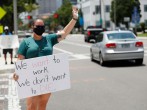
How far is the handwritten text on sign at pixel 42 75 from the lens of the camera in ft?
20.9

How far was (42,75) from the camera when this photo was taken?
646 cm

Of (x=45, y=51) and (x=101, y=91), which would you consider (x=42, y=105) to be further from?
(x=101, y=91)

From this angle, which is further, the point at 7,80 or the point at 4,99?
the point at 7,80

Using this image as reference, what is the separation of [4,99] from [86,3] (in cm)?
11814

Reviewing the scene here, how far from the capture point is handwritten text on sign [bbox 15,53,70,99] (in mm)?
6355

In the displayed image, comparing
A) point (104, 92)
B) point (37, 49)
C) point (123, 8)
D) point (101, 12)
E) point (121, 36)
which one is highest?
point (123, 8)

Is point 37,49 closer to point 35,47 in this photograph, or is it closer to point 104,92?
point 35,47

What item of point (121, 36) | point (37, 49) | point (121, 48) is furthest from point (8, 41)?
point (37, 49)

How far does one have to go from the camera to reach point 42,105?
6.41m

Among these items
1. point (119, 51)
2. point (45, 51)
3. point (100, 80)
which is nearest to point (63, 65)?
point (45, 51)

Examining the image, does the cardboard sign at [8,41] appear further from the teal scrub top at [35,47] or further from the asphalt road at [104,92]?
the teal scrub top at [35,47]

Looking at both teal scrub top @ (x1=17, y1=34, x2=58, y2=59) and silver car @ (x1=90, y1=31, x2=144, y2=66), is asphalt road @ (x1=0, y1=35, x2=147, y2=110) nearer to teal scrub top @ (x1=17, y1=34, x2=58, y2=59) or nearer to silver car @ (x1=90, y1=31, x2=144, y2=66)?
silver car @ (x1=90, y1=31, x2=144, y2=66)

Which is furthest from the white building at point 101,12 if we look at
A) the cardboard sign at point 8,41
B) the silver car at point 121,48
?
the silver car at point 121,48

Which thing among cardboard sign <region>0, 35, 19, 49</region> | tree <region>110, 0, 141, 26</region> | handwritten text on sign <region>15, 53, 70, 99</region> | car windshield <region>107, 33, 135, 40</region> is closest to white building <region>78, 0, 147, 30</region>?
tree <region>110, 0, 141, 26</region>
